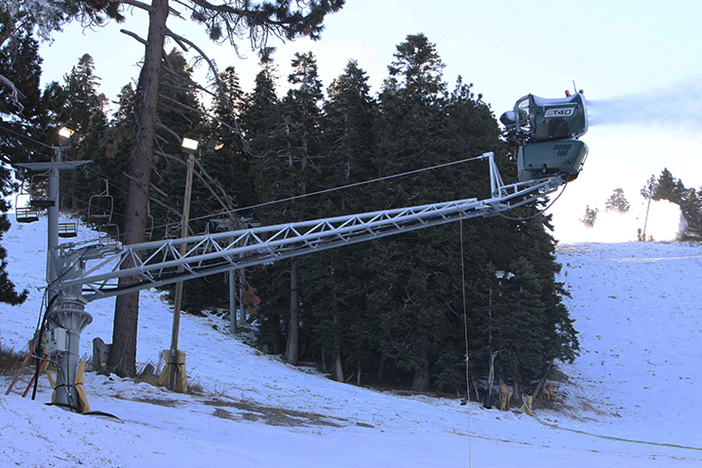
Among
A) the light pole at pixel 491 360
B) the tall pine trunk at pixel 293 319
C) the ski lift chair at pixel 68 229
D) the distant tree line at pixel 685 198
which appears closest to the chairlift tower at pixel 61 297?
the ski lift chair at pixel 68 229

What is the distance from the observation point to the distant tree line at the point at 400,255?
1211 inches

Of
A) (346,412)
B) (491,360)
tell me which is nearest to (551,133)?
(346,412)

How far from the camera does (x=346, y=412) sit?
19562 mm

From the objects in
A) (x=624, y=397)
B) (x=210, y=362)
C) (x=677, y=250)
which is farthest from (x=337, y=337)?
(x=677, y=250)

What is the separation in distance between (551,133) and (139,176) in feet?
40.0

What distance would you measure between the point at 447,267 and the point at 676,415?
1511cm

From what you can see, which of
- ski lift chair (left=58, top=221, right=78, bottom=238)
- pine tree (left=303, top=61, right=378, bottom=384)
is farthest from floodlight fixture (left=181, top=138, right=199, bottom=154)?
pine tree (left=303, top=61, right=378, bottom=384)

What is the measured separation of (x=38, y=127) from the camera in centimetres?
1700

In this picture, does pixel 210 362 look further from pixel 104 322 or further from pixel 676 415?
pixel 676 415

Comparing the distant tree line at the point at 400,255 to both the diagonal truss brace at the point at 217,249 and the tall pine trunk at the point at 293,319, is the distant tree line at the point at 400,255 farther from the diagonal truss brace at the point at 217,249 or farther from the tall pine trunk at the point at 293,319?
the diagonal truss brace at the point at 217,249

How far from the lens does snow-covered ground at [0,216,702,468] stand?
880 centimetres

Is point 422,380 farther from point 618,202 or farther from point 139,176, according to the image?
point 618,202

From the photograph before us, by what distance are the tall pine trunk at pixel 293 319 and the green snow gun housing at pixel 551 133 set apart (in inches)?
925

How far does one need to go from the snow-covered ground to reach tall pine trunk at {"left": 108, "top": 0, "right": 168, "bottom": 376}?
1274 mm
